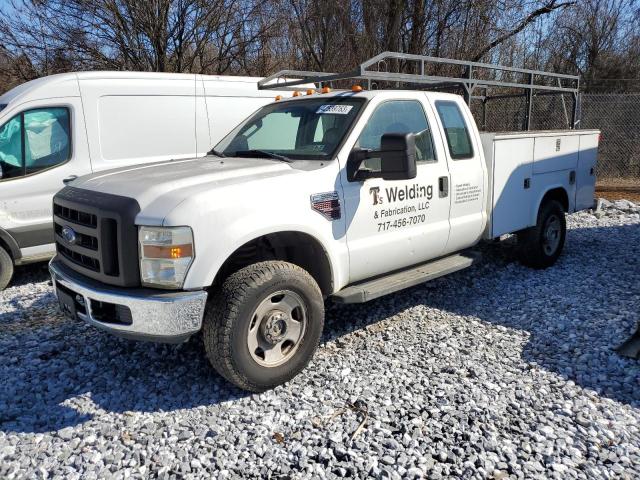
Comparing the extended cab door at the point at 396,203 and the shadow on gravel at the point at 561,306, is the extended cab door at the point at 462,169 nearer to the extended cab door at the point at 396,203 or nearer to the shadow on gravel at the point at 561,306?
the extended cab door at the point at 396,203

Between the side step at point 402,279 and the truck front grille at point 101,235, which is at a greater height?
the truck front grille at point 101,235

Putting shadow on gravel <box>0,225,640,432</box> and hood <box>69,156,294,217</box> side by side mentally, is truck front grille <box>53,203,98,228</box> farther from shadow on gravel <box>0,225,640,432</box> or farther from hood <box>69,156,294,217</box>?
shadow on gravel <box>0,225,640,432</box>

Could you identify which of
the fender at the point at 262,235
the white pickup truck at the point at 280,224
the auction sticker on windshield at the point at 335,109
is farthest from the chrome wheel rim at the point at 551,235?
the fender at the point at 262,235

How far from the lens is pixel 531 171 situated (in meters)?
5.91

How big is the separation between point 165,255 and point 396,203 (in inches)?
76.5

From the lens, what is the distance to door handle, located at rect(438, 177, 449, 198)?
468cm

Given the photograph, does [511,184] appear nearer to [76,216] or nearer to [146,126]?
[76,216]

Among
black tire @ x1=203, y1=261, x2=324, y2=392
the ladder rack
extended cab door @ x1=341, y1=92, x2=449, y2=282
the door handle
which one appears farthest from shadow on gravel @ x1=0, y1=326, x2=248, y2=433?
the ladder rack

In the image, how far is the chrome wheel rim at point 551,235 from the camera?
6332mm

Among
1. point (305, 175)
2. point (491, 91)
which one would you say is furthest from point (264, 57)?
point (305, 175)

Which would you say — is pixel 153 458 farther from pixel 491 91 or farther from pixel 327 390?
pixel 491 91

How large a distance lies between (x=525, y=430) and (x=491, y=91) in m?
12.2

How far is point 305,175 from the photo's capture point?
3773 millimetres

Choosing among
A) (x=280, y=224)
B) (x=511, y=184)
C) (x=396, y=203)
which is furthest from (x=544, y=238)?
(x=280, y=224)
